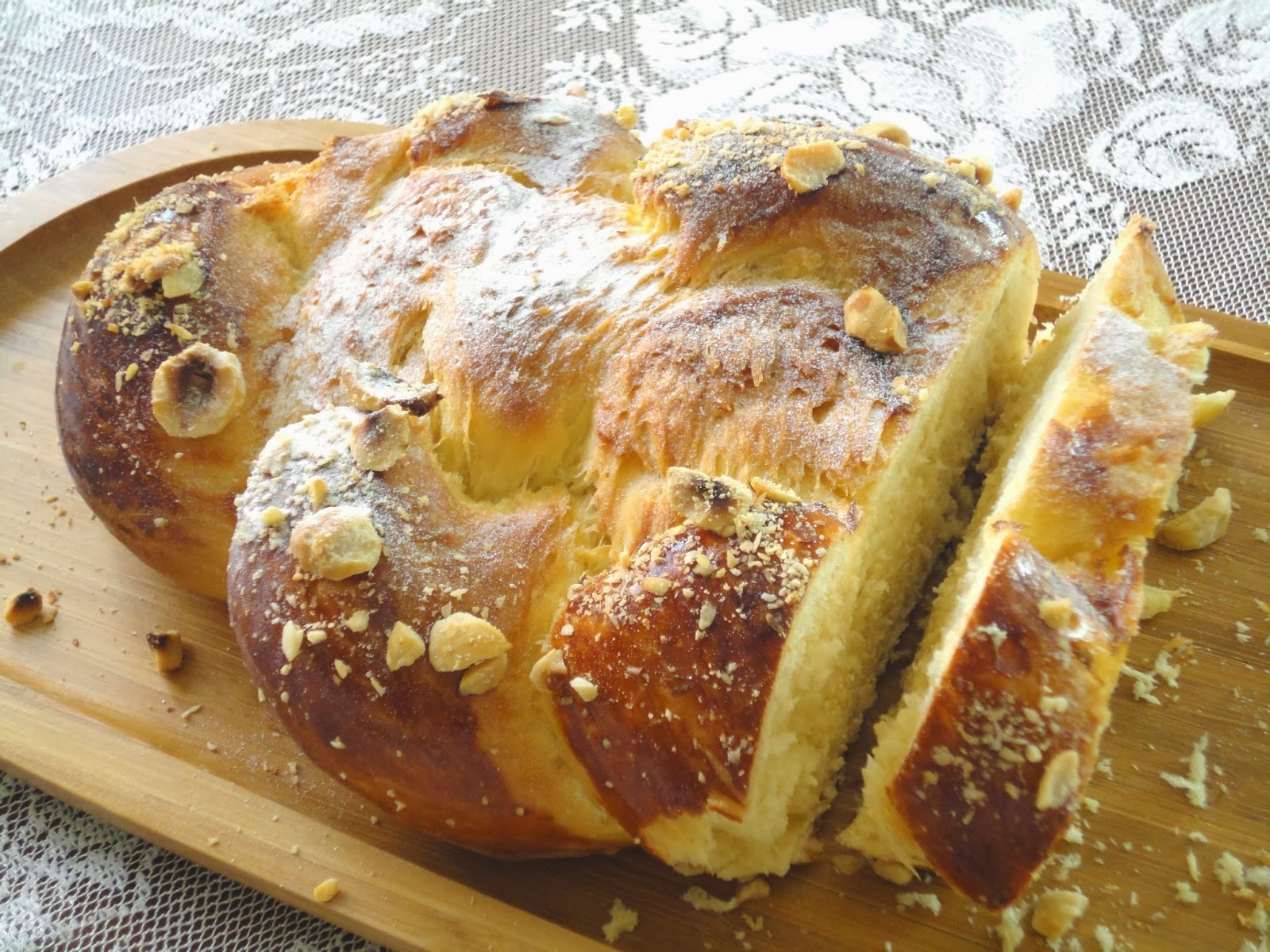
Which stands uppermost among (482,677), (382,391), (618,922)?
(382,391)

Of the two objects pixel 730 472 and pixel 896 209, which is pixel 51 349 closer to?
pixel 730 472

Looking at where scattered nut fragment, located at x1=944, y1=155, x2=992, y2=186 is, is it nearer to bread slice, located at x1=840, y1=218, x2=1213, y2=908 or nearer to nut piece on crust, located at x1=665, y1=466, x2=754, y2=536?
bread slice, located at x1=840, y1=218, x2=1213, y2=908

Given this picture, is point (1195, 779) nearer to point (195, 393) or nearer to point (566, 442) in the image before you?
point (566, 442)

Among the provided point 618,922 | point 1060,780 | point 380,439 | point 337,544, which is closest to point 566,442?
point 380,439

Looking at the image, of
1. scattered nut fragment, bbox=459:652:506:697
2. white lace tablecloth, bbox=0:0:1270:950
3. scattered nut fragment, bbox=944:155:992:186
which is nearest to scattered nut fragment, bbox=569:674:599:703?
scattered nut fragment, bbox=459:652:506:697

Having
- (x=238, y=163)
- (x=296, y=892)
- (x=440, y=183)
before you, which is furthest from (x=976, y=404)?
(x=238, y=163)
